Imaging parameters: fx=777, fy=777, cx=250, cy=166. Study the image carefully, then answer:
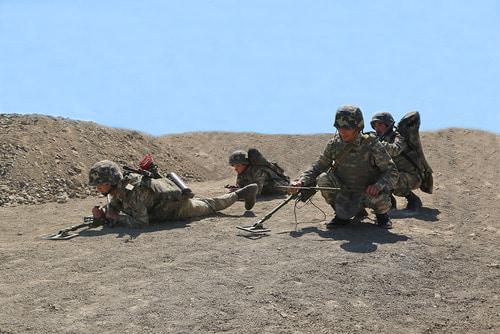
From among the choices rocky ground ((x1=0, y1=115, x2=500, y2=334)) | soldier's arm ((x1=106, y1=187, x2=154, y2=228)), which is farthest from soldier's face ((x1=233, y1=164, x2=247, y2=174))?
soldier's arm ((x1=106, y1=187, x2=154, y2=228))

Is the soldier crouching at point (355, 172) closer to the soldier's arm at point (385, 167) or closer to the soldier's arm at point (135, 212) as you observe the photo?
the soldier's arm at point (385, 167)

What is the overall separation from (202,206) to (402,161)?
3.56 meters

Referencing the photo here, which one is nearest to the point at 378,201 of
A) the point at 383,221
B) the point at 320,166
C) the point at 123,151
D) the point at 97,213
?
the point at 383,221

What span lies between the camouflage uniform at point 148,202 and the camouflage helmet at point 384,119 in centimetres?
349

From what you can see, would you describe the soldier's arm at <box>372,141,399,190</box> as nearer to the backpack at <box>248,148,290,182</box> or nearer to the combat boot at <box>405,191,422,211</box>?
the combat boot at <box>405,191,422,211</box>

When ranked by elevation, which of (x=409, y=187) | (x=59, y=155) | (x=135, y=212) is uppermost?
(x=59, y=155)

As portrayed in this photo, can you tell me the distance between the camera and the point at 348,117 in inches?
381

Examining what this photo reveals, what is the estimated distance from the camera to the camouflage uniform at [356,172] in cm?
974

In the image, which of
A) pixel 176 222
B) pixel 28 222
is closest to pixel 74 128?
pixel 28 222

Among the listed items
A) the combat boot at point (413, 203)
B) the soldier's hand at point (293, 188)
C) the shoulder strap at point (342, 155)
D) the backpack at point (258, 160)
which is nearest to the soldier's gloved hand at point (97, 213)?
the soldier's hand at point (293, 188)

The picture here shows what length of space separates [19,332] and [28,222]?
712cm

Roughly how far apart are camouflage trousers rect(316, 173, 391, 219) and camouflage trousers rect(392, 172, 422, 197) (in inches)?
105

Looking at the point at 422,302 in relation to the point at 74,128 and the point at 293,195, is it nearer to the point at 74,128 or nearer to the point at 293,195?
the point at 293,195

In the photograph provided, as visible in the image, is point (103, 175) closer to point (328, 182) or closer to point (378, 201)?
point (328, 182)
